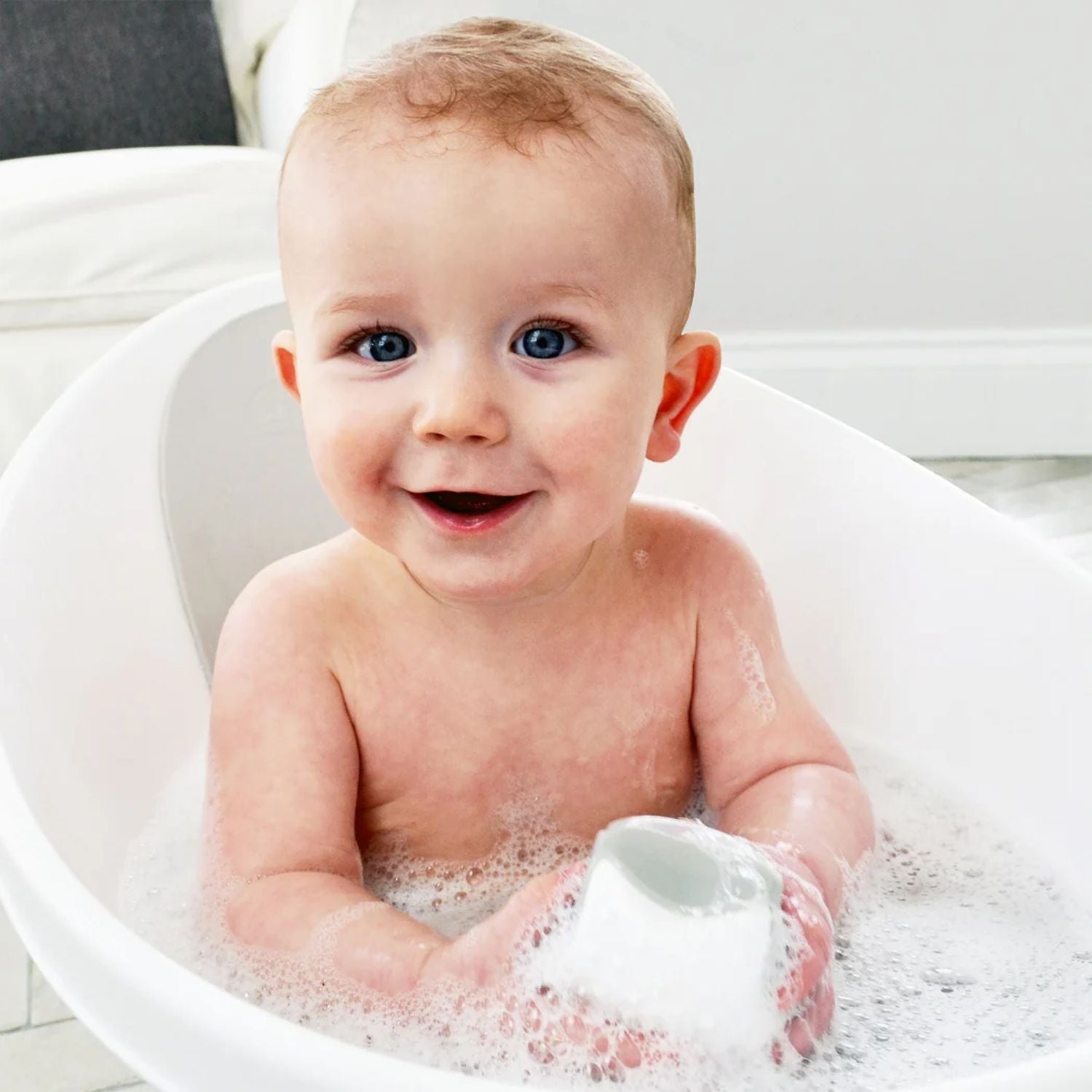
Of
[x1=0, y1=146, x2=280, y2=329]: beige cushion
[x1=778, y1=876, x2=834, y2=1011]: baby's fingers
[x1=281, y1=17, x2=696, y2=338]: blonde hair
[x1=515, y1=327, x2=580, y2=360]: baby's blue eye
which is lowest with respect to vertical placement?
[x1=778, y1=876, x2=834, y2=1011]: baby's fingers

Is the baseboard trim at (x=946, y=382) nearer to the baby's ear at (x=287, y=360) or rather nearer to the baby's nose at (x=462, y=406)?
the baby's ear at (x=287, y=360)

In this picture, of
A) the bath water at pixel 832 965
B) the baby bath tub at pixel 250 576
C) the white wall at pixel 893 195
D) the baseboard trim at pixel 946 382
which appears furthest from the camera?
the baseboard trim at pixel 946 382

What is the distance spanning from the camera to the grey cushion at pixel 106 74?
5.63ft

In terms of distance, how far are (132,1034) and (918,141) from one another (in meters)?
1.74

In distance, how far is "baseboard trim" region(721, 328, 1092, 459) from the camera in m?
2.05

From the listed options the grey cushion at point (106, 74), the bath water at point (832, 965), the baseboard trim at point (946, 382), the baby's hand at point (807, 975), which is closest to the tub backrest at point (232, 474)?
the bath water at point (832, 965)

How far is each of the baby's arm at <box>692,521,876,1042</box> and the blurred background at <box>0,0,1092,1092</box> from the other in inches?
31.6

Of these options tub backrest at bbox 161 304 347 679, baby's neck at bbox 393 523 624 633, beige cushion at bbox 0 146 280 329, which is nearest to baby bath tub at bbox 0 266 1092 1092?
tub backrest at bbox 161 304 347 679

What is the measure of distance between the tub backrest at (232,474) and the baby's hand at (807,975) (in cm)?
58

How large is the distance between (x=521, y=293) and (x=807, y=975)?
1.19 ft

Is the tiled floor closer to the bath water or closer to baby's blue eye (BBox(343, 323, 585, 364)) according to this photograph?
the bath water

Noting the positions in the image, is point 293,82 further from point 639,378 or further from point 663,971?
point 663,971

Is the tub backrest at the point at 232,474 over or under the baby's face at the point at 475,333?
under

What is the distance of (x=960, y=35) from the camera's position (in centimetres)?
184
